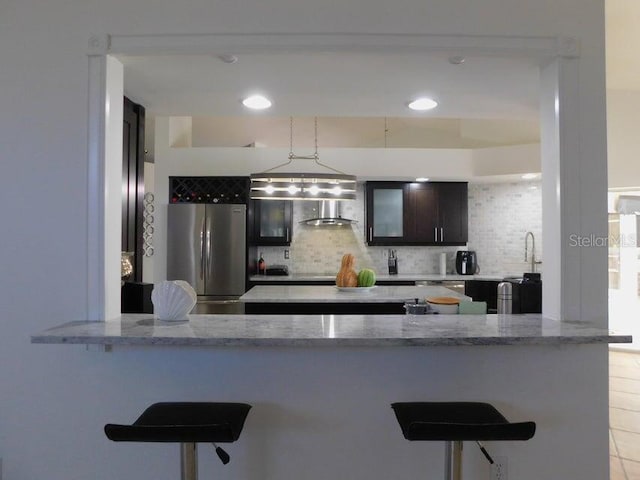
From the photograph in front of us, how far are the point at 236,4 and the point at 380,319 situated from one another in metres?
1.57

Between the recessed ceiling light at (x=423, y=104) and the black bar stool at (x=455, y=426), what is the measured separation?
5.46ft

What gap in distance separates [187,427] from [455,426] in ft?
2.77

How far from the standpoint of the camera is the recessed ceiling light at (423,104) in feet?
7.42

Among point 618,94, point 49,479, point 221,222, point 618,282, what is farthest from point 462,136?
point 49,479

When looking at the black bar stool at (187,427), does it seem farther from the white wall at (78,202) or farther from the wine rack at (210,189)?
the wine rack at (210,189)

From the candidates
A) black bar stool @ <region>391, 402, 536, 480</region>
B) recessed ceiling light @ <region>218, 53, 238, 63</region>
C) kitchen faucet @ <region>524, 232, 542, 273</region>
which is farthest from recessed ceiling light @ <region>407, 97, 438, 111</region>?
kitchen faucet @ <region>524, 232, 542, 273</region>

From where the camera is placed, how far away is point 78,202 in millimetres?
1658

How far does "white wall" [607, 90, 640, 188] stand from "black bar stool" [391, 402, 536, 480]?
427 centimetres

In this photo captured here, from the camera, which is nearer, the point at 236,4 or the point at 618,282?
the point at 236,4

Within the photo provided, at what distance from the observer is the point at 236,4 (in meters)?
1.69

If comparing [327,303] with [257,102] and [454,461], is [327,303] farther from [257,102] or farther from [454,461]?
[454,461]

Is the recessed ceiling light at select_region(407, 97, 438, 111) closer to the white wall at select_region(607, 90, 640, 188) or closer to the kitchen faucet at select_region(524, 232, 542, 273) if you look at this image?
the white wall at select_region(607, 90, 640, 188)

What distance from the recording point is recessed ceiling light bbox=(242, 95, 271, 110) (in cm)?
224

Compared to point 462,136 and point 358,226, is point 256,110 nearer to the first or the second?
point 358,226
